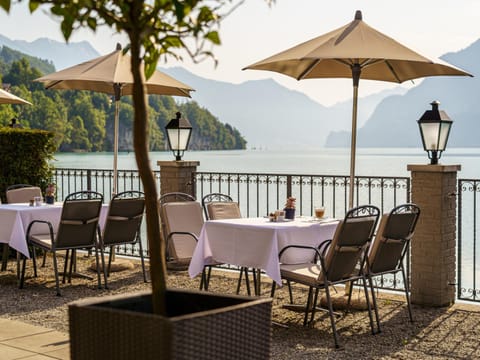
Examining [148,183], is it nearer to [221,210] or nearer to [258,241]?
[258,241]

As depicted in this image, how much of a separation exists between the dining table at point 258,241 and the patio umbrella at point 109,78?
2421 mm

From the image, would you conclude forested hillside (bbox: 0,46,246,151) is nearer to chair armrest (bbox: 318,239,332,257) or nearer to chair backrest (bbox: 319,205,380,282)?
chair armrest (bbox: 318,239,332,257)

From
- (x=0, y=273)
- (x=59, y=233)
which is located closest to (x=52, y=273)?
(x=0, y=273)

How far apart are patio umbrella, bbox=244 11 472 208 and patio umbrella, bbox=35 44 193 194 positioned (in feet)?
6.20

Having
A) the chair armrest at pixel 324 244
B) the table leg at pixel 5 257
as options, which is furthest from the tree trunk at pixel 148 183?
the table leg at pixel 5 257

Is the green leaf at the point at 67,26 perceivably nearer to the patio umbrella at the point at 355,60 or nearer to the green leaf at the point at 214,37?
the green leaf at the point at 214,37

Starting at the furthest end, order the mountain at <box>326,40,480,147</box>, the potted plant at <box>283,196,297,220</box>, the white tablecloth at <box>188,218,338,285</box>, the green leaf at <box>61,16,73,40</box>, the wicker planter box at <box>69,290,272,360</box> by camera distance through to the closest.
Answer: the mountain at <box>326,40,480,147</box> < the potted plant at <box>283,196,297,220</box> < the white tablecloth at <box>188,218,338,285</box> < the green leaf at <box>61,16,73,40</box> < the wicker planter box at <box>69,290,272,360</box>

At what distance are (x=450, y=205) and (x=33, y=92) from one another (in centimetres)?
9524

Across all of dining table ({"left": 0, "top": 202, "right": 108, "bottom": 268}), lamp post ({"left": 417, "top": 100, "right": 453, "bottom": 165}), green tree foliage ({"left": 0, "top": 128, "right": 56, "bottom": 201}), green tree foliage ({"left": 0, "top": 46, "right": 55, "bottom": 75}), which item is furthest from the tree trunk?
green tree foliage ({"left": 0, "top": 46, "right": 55, "bottom": 75})

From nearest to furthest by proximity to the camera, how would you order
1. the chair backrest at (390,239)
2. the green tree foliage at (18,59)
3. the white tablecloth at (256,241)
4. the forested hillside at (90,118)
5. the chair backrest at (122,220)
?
1. the chair backrest at (390,239)
2. the white tablecloth at (256,241)
3. the chair backrest at (122,220)
4. the forested hillside at (90,118)
5. the green tree foliage at (18,59)

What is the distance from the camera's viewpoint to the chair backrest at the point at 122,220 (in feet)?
25.6

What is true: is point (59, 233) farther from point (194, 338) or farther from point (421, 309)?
point (194, 338)

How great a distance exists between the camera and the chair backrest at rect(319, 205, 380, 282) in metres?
5.51

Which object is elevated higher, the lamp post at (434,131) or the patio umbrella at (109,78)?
the patio umbrella at (109,78)
